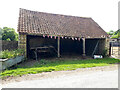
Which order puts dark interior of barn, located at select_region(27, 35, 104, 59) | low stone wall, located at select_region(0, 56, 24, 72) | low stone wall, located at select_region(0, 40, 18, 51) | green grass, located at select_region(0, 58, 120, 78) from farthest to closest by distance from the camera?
dark interior of barn, located at select_region(27, 35, 104, 59) < low stone wall, located at select_region(0, 40, 18, 51) < low stone wall, located at select_region(0, 56, 24, 72) < green grass, located at select_region(0, 58, 120, 78)

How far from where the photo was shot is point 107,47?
424 inches

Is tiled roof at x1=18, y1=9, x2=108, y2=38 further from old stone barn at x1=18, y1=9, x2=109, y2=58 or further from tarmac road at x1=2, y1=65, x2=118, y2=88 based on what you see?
tarmac road at x1=2, y1=65, x2=118, y2=88

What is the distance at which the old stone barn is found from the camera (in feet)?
27.5

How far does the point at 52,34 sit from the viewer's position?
334 inches

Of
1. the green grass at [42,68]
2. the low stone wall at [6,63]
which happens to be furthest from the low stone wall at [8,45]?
the green grass at [42,68]

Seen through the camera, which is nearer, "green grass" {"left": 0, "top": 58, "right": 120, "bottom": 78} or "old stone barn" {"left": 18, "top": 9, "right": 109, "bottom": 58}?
"green grass" {"left": 0, "top": 58, "right": 120, "bottom": 78}

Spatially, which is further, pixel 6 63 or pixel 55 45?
pixel 55 45

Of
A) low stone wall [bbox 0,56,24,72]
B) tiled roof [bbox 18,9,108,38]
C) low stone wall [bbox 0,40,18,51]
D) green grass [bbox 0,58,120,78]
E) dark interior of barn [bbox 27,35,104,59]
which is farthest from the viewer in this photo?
dark interior of barn [bbox 27,35,104,59]

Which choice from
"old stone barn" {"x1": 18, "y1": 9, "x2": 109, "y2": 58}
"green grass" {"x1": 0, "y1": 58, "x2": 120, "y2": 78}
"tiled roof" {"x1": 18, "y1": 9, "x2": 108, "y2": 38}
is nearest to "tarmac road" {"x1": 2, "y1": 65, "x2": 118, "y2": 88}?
"green grass" {"x1": 0, "y1": 58, "x2": 120, "y2": 78}

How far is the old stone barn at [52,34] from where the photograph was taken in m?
8.37

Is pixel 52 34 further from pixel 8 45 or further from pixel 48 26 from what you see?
pixel 8 45

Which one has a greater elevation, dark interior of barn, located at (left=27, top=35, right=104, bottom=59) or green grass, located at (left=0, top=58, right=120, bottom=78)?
dark interior of barn, located at (left=27, top=35, right=104, bottom=59)

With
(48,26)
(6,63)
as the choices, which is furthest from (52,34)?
(6,63)

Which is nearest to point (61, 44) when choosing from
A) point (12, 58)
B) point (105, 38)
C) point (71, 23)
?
point (71, 23)
